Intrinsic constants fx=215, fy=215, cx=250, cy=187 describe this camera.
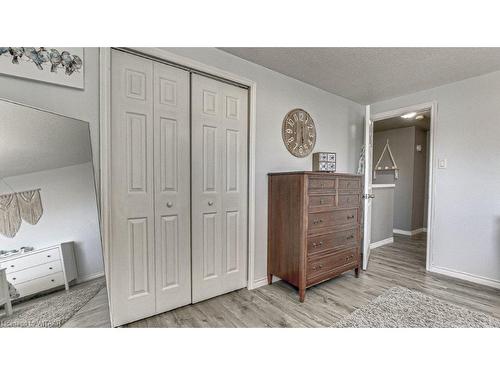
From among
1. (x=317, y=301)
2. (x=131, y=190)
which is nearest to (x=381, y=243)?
(x=317, y=301)

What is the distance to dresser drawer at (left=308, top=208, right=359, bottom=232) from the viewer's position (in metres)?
1.94

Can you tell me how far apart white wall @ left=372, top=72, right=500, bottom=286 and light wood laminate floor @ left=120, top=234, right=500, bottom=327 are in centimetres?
29

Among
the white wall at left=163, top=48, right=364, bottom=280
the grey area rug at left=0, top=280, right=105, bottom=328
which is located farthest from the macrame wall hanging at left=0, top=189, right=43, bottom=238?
the white wall at left=163, top=48, right=364, bottom=280

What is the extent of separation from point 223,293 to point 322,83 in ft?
8.13

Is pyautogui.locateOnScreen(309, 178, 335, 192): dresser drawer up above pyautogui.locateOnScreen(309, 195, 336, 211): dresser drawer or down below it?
above

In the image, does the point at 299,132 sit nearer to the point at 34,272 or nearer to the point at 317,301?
the point at 317,301

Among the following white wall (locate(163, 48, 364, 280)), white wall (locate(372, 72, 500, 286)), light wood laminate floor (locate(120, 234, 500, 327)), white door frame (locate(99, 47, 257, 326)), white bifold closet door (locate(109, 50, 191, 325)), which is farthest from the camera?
white wall (locate(372, 72, 500, 286))

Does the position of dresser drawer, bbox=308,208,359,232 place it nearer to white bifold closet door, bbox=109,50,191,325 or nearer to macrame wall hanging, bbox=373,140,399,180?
white bifold closet door, bbox=109,50,191,325

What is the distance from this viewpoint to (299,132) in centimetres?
243

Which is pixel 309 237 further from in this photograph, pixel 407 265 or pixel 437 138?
pixel 437 138

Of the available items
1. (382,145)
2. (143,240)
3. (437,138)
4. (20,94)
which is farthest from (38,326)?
(382,145)

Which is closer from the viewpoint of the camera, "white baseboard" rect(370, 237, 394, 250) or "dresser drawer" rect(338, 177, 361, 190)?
"dresser drawer" rect(338, 177, 361, 190)

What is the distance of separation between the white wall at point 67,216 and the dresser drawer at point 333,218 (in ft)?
5.23

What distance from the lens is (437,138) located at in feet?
8.45
